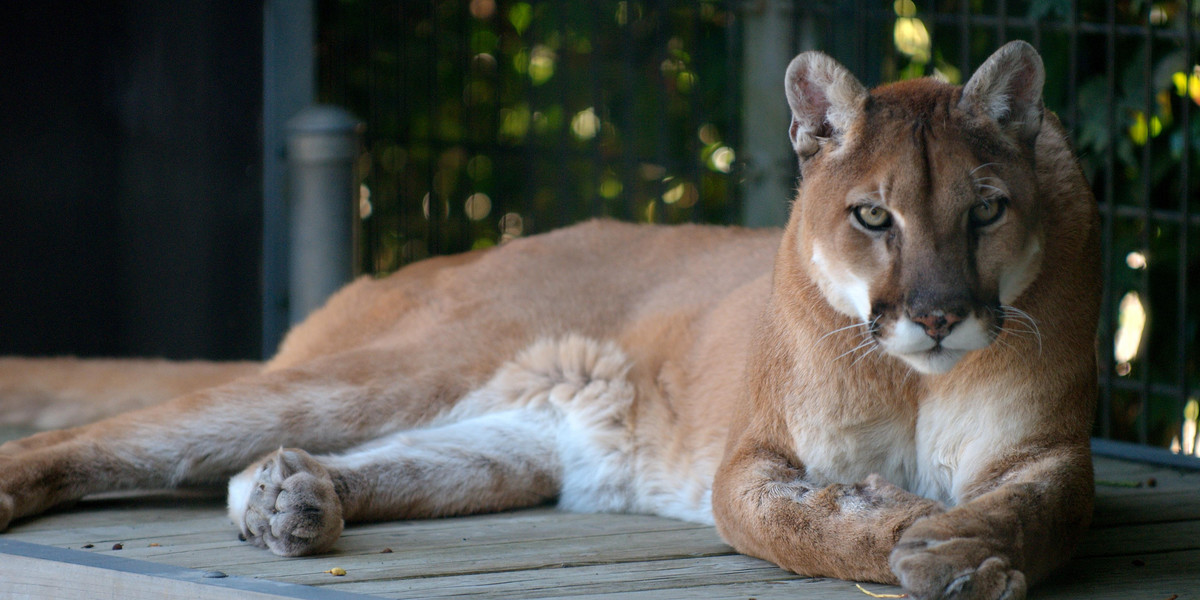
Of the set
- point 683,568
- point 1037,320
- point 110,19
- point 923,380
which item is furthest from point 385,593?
point 110,19

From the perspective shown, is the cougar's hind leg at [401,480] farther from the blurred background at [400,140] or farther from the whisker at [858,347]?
the blurred background at [400,140]

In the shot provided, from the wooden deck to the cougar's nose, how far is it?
20.9 inches

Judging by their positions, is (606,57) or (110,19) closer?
(110,19)

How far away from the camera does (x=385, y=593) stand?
2.54 m

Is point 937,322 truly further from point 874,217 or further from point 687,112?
point 687,112

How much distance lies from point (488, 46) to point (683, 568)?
4202 millimetres

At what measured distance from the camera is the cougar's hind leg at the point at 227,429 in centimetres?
318

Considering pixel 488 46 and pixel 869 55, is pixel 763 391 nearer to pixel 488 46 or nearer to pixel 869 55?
pixel 869 55

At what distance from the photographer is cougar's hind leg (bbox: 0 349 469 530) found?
3182 mm

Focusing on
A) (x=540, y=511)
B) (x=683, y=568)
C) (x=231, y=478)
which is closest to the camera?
(x=683, y=568)

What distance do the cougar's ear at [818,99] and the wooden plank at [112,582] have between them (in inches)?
52.7

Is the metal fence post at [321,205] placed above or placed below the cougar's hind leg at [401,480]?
above

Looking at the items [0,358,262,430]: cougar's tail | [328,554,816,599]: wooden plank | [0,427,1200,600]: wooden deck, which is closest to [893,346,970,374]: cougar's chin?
[0,427,1200,600]: wooden deck

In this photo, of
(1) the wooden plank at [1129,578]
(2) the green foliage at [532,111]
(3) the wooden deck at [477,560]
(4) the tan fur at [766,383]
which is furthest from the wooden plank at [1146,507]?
(2) the green foliage at [532,111]
